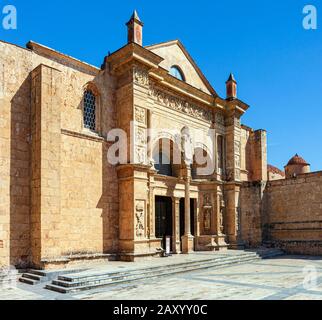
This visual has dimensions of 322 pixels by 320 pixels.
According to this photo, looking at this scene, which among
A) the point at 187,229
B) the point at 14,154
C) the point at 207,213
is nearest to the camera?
the point at 14,154

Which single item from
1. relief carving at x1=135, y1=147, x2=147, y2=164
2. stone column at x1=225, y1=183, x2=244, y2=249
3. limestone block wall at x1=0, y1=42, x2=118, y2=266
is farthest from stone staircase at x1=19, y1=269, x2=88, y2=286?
stone column at x1=225, y1=183, x2=244, y2=249

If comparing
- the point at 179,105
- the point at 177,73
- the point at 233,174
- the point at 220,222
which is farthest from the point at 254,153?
the point at 177,73

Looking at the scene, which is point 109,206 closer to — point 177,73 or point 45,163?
point 45,163

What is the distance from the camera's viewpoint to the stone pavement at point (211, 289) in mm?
9078

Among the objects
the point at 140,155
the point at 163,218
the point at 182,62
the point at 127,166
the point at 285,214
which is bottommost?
the point at 285,214

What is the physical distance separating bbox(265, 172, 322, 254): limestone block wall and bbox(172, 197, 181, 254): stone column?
7142 millimetres

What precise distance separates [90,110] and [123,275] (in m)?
7.34

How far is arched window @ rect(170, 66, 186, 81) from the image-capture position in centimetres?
1969

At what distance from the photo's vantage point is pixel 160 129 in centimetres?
1805

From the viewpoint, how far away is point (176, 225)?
1872 centimetres

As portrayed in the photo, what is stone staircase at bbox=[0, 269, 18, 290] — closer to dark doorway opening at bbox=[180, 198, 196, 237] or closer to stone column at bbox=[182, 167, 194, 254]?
stone column at bbox=[182, 167, 194, 254]

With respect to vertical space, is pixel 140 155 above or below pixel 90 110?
below
